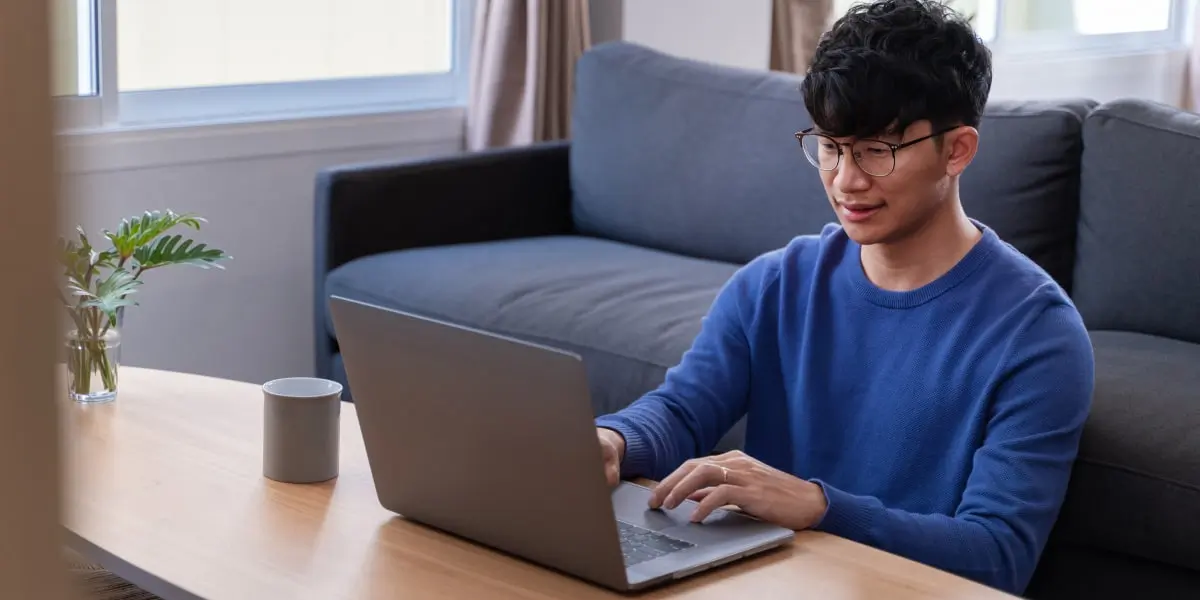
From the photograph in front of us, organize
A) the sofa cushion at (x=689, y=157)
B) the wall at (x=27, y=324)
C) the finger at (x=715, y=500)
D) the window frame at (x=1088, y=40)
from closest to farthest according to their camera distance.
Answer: the wall at (x=27, y=324)
the finger at (x=715, y=500)
the sofa cushion at (x=689, y=157)
the window frame at (x=1088, y=40)

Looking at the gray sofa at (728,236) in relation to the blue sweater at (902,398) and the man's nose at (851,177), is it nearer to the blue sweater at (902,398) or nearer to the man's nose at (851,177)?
the blue sweater at (902,398)

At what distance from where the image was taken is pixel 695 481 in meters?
1.25

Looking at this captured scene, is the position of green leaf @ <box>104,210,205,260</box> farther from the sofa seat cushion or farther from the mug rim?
the sofa seat cushion

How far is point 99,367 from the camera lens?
1.66 m

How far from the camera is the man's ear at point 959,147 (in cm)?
153

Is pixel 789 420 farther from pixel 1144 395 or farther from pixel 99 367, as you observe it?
pixel 99 367

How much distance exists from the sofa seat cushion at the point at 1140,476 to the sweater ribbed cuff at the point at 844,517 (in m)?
0.62

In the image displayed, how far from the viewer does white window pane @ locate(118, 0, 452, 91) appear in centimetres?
308

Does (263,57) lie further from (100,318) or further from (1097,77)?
(1097,77)

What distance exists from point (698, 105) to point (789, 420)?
54.2 inches

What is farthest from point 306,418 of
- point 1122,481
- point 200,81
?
point 200,81

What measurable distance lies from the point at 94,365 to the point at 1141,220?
1.54 meters

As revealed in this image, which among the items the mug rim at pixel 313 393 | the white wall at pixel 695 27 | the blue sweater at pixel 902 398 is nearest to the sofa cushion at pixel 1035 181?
the blue sweater at pixel 902 398

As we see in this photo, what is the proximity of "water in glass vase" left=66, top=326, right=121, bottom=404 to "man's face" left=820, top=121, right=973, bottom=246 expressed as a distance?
32.9 inches
